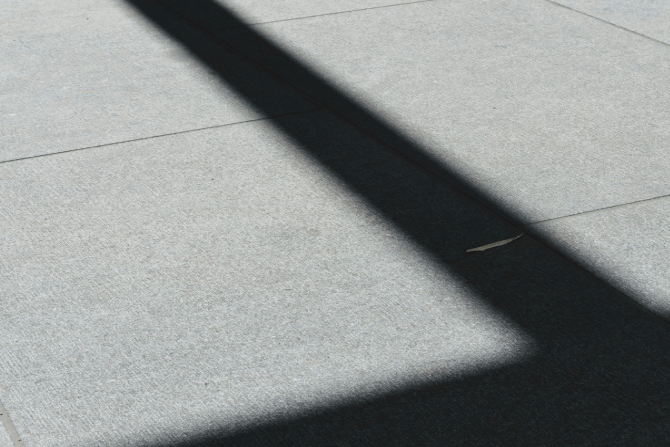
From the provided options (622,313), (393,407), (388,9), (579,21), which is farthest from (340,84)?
(393,407)

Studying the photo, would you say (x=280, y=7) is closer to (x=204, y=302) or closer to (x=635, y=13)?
(x=635, y=13)

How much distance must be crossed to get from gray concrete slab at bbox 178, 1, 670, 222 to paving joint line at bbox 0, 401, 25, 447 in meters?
2.10

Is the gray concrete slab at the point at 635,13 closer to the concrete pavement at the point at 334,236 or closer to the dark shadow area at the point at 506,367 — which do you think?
the concrete pavement at the point at 334,236

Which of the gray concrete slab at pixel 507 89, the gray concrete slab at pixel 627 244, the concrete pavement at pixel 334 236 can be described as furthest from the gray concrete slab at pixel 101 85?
the gray concrete slab at pixel 627 244

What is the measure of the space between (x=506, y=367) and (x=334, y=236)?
1.00 m

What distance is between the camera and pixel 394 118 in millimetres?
4855

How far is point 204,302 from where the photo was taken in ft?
11.0

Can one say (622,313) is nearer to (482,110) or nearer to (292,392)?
(292,392)

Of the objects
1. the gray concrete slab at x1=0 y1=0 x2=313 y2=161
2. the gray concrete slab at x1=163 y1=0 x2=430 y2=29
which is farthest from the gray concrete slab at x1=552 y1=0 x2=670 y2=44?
the gray concrete slab at x1=0 y1=0 x2=313 y2=161

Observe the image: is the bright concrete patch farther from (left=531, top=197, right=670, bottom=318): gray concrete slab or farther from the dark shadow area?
(left=531, top=197, right=670, bottom=318): gray concrete slab

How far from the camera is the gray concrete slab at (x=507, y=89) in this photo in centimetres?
Result: 426

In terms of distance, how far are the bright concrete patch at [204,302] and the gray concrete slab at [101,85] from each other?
1.15 ft

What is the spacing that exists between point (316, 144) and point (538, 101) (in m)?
1.26

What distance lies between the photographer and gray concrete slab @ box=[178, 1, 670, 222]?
14.0 feet
